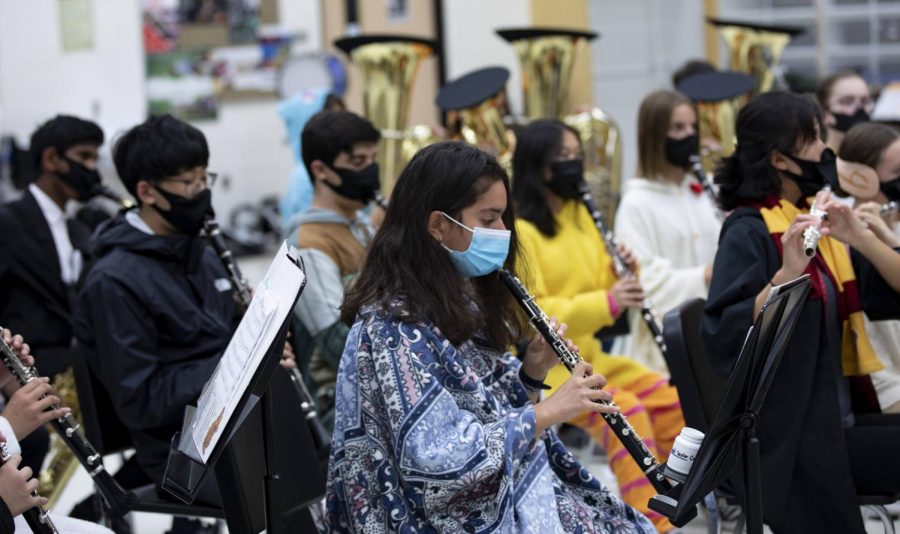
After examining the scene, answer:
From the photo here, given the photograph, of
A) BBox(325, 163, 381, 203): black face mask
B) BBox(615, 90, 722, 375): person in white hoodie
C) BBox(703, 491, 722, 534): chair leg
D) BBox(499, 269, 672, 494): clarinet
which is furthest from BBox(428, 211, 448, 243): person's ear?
BBox(615, 90, 722, 375): person in white hoodie

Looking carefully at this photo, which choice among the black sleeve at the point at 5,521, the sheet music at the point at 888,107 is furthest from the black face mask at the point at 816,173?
the sheet music at the point at 888,107

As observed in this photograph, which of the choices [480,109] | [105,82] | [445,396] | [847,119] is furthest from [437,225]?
[105,82]

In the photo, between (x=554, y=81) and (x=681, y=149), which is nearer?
(x=681, y=149)

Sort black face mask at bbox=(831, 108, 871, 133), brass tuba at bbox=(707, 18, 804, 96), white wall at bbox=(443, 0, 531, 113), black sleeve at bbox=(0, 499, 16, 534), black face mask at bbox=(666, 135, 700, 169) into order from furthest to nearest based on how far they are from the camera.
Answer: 1. white wall at bbox=(443, 0, 531, 113)
2. brass tuba at bbox=(707, 18, 804, 96)
3. black face mask at bbox=(831, 108, 871, 133)
4. black face mask at bbox=(666, 135, 700, 169)
5. black sleeve at bbox=(0, 499, 16, 534)

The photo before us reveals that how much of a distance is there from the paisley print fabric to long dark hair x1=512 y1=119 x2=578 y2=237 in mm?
1482

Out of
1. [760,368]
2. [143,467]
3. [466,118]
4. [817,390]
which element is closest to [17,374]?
[143,467]

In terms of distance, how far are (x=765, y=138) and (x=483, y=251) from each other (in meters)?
0.88

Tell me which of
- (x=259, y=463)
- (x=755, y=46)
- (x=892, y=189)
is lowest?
(x=259, y=463)

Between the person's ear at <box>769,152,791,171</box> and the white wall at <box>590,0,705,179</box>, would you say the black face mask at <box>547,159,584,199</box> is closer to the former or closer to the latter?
the person's ear at <box>769,152,791,171</box>

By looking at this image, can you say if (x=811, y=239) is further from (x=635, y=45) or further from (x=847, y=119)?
(x=635, y=45)

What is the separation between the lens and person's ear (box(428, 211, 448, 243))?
2.28m

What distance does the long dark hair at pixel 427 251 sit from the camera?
2.21m

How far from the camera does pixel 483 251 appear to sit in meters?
2.26

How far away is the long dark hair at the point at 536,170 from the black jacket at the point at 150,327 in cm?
108
